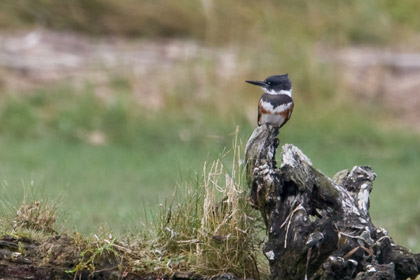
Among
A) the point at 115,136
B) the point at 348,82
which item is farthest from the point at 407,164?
the point at 115,136

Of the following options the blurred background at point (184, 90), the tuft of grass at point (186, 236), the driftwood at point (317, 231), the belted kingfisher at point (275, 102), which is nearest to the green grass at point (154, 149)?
the blurred background at point (184, 90)

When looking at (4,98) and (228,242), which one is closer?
(228,242)

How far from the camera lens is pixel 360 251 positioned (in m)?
4.41

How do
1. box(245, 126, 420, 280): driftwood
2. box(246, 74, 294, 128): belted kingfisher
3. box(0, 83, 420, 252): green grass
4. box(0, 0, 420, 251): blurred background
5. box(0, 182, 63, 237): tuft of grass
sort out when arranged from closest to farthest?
box(245, 126, 420, 280): driftwood, box(0, 182, 63, 237): tuft of grass, box(246, 74, 294, 128): belted kingfisher, box(0, 83, 420, 252): green grass, box(0, 0, 420, 251): blurred background

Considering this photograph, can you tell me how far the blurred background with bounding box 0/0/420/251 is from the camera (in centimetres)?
1040

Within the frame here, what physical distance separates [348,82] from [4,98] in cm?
→ 508

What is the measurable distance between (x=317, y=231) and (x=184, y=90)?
856 centimetres

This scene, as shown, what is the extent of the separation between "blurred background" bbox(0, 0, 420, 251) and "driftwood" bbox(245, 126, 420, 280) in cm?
344

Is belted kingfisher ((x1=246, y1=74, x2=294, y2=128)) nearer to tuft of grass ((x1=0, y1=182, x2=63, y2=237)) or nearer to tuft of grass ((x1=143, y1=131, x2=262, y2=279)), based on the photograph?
tuft of grass ((x1=143, y1=131, x2=262, y2=279))

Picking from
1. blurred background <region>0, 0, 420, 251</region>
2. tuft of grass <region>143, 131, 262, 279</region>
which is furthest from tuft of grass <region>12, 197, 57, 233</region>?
blurred background <region>0, 0, 420, 251</region>

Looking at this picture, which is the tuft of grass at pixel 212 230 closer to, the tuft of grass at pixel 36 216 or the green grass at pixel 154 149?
the tuft of grass at pixel 36 216

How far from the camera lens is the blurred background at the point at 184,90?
10.4 meters

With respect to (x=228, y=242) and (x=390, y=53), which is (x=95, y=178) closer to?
(x=228, y=242)

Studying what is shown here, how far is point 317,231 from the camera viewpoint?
4418 millimetres
